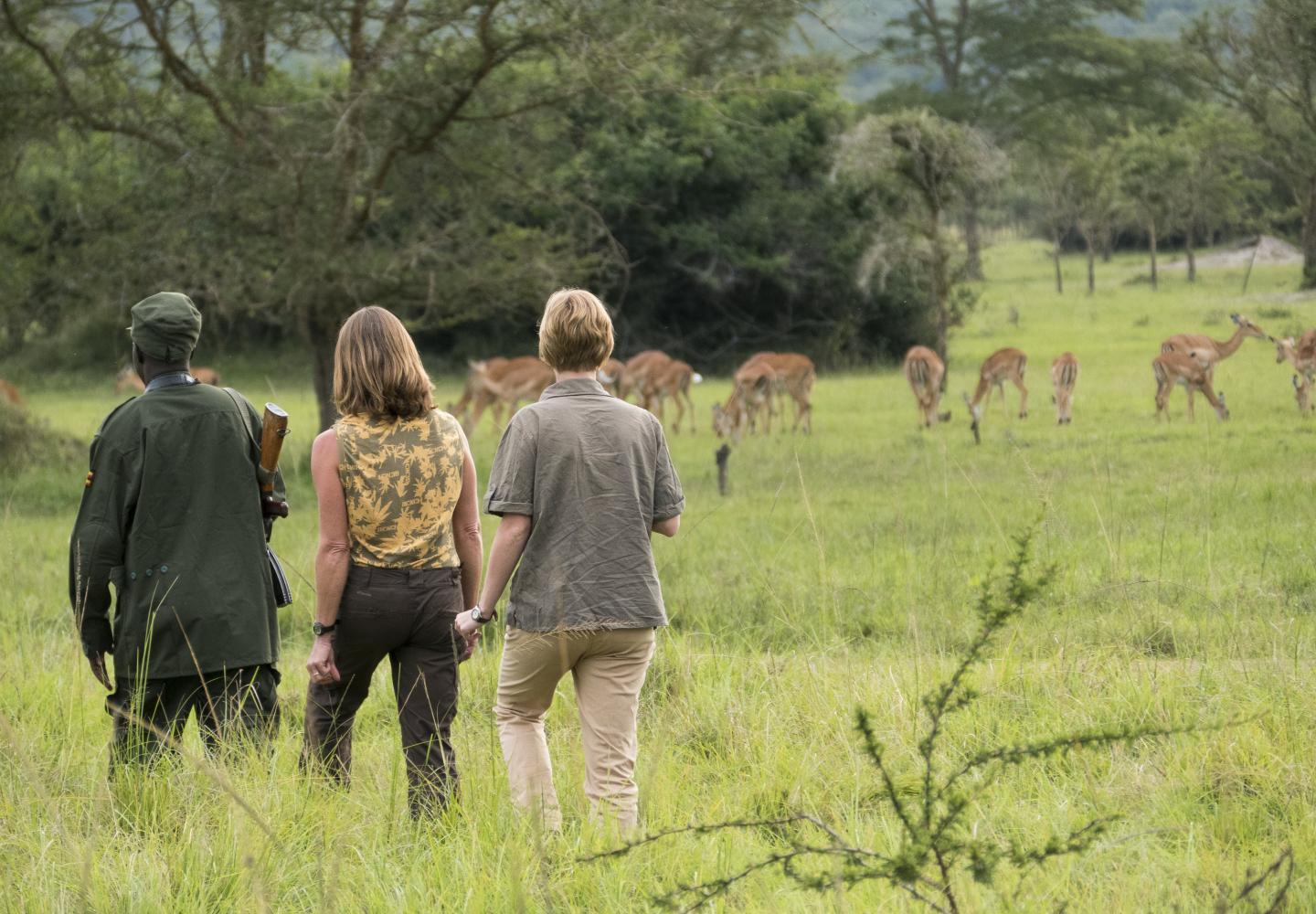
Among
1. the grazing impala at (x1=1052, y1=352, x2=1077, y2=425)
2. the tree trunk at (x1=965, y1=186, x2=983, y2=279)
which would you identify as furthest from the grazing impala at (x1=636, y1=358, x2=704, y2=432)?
the tree trunk at (x1=965, y1=186, x2=983, y2=279)

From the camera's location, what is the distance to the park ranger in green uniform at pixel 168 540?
4.36m

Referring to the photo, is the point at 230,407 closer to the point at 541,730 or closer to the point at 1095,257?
the point at 541,730

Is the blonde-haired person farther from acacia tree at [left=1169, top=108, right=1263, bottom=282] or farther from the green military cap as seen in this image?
acacia tree at [left=1169, top=108, right=1263, bottom=282]

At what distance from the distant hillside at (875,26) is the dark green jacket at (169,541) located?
676 cm

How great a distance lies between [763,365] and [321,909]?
1674cm

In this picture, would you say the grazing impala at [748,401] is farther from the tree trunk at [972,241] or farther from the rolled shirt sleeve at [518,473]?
Result: the rolled shirt sleeve at [518,473]

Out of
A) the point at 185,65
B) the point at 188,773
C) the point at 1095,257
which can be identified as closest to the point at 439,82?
the point at 185,65

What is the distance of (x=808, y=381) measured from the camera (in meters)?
19.5

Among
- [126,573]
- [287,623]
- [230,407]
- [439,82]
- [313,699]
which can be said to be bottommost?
[287,623]

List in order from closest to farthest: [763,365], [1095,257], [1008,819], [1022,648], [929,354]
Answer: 1. [1008,819]
2. [1022,648]
3. [929,354]
4. [763,365]
5. [1095,257]

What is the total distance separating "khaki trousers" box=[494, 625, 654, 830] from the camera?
397 cm

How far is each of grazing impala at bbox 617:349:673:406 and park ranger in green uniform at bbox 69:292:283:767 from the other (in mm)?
16490

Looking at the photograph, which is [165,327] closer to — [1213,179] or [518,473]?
[518,473]

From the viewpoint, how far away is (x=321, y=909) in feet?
10.7
